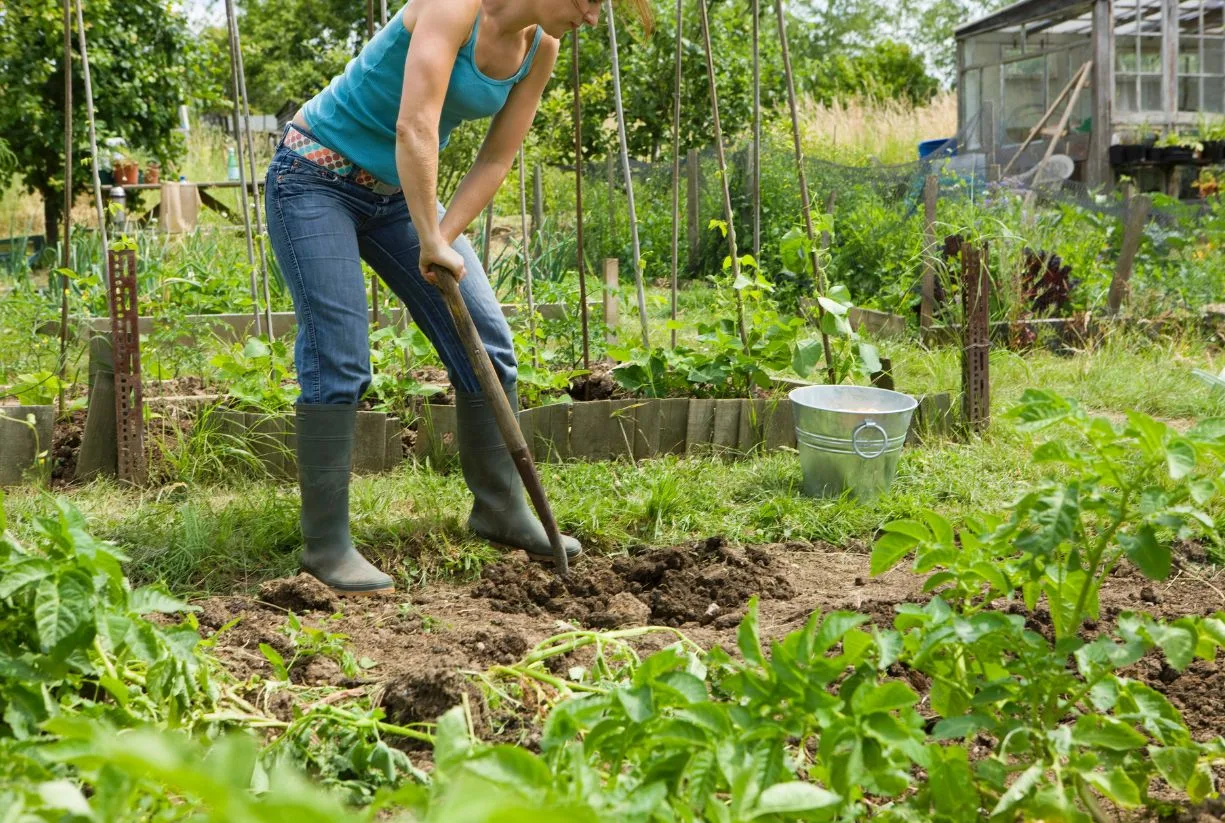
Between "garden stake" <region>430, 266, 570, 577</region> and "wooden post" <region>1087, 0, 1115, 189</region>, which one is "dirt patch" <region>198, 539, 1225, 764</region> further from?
"wooden post" <region>1087, 0, 1115, 189</region>

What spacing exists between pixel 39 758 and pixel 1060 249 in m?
6.02

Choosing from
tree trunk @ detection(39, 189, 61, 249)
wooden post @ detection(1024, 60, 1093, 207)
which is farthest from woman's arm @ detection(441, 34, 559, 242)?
wooden post @ detection(1024, 60, 1093, 207)

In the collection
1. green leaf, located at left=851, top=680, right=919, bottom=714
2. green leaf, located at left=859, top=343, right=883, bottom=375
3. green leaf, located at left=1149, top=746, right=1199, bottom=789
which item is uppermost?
green leaf, located at left=859, top=343, right=883, bottom=375

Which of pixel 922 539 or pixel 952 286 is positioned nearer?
pixel 922 539

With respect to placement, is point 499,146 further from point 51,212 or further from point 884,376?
point 51,212

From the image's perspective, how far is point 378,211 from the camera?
9.14 ft

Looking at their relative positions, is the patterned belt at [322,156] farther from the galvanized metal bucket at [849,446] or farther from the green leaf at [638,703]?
the green leaf at [638,703]

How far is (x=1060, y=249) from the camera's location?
620 centimetres

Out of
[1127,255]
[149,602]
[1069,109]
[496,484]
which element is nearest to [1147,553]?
[149,602]

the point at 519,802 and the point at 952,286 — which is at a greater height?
the point at 952,286

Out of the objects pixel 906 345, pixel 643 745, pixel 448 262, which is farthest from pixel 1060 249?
pixel 643 745

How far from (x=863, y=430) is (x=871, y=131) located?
1164cm

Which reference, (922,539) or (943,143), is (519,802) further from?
(943,143)

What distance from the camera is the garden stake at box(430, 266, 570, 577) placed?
8.70ft
